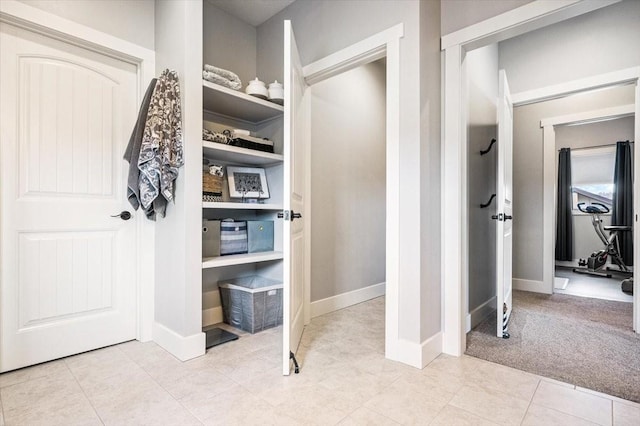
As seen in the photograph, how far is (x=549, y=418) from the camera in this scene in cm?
144

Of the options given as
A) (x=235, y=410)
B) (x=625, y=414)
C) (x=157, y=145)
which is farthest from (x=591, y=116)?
(x=235, y=410)

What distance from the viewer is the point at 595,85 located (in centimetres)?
293

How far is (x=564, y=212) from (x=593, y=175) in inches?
35.6

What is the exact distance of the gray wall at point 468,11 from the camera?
6.26 ft

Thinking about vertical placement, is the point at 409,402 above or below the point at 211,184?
below

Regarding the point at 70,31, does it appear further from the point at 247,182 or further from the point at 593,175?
the point at 593,175

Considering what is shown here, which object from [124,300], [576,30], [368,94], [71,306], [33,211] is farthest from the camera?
[368,94]

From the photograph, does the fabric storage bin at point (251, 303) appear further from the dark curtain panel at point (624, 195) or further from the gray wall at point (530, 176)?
the dark curtain panel at point (624, 195)

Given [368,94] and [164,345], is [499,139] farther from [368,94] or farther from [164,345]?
[164,345]

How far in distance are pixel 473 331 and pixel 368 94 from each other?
2.60m

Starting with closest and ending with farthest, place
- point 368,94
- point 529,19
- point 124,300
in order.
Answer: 1. point 529,19
2. point 124,300
3. point 368,94

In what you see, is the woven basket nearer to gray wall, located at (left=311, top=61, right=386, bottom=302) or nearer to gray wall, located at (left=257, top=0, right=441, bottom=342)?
gray wall, located at (left=311, top=61, right=386, bottom=302)

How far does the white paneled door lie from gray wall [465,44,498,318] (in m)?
2.65

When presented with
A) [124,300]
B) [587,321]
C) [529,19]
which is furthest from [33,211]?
[587,321]
